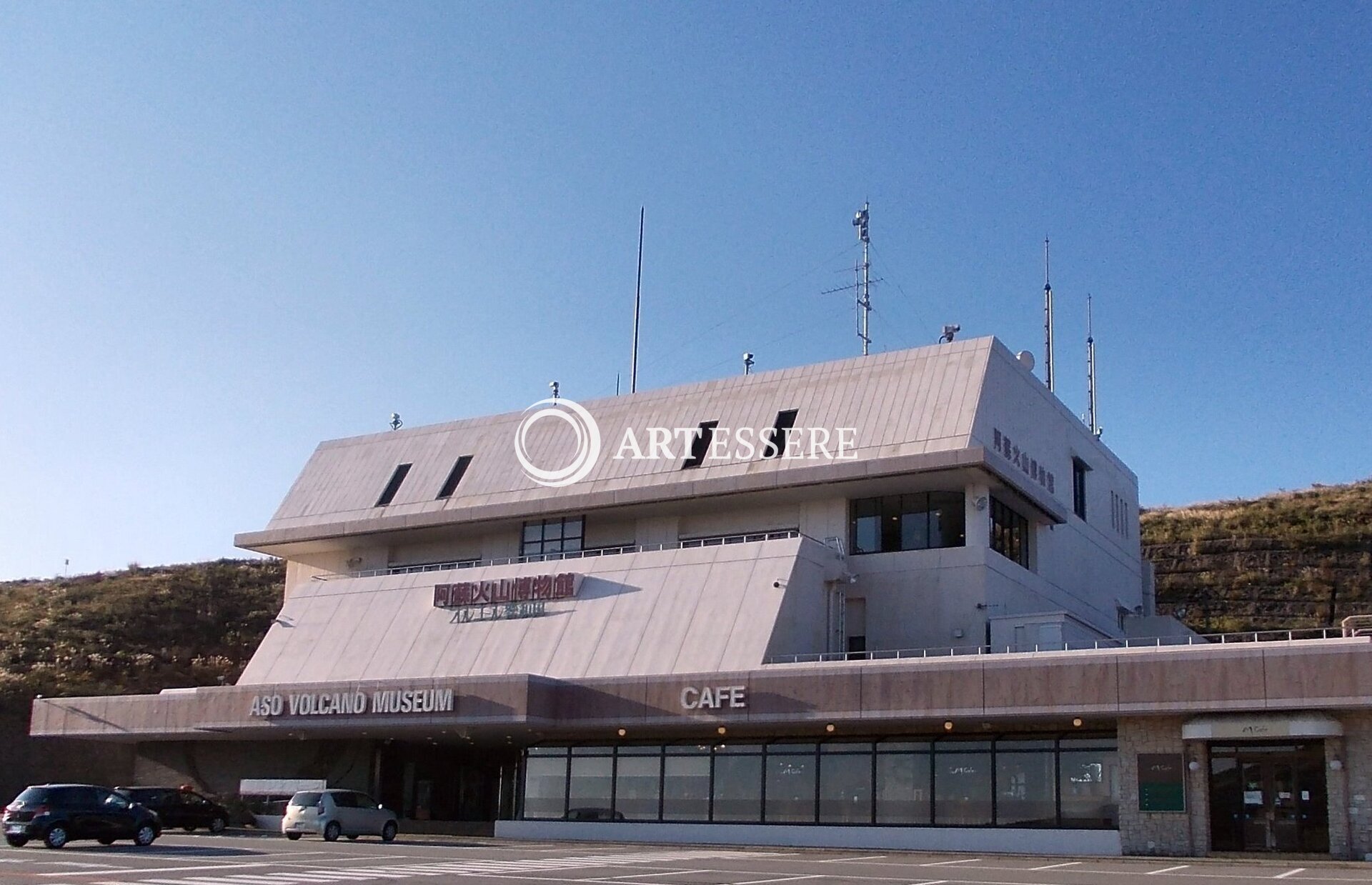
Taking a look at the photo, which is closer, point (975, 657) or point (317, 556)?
point (975, 657)

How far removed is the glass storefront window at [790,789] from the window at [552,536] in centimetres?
1476

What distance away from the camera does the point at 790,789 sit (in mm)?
40500

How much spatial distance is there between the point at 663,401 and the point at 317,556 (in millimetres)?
19004

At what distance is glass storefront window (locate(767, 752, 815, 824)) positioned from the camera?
4009 cm

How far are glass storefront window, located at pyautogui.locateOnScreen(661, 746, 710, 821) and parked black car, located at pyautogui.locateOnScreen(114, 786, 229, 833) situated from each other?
15750 millimetres

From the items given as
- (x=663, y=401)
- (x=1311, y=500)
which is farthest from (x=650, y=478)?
(x=1311, y=500)

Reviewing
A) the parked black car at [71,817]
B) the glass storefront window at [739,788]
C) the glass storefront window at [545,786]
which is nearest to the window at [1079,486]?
the glass storefront window at [739,788]

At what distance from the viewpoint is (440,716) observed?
42438 millimetres

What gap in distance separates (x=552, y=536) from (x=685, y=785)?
13.9 m

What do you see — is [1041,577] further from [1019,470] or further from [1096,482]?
[1096,482]

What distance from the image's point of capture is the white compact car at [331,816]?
39.9 m

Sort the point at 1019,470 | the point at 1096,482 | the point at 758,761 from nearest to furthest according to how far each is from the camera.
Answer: the point at 758,761, the point at 1019,470, the point at 1096,482

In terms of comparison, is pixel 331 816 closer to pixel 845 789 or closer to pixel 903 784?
pixel 845 789

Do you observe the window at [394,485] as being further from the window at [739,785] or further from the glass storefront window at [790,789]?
the glass storefront window at [790,789]
